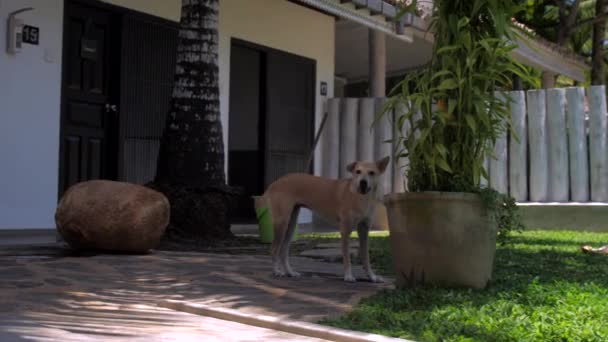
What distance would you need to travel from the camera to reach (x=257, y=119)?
14102 millimetres

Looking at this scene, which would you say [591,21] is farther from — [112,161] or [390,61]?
[112,161]

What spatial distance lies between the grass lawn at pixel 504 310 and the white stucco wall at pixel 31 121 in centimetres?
546

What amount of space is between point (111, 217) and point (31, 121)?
273 cm

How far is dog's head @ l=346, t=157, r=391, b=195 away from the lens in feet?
21.1

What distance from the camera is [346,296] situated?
585 centimetres

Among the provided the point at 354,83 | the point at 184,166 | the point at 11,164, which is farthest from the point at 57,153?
the point at 354,83

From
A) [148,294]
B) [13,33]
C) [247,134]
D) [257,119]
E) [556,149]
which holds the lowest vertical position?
[148,294]

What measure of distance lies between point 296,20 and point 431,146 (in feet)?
29.5

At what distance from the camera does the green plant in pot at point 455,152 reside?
577 centimetres

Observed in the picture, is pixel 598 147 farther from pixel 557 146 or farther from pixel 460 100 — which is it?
pixel 460 100

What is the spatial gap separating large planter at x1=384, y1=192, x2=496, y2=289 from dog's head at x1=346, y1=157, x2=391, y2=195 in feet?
1.87

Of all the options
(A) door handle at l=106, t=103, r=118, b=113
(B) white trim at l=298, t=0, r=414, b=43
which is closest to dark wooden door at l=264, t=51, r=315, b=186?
(B) white trim at l=298, t=0, r=414, b=43

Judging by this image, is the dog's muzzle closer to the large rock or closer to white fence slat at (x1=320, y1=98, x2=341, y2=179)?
the large rock

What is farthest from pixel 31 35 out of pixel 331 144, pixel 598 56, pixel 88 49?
pixel 598 56
